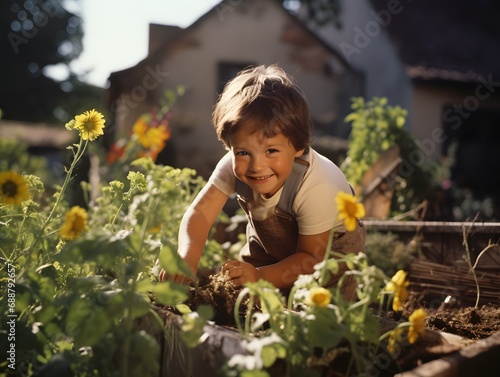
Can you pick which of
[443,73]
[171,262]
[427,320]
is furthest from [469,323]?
[443,73]

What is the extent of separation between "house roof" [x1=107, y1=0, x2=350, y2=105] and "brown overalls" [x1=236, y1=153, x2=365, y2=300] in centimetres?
884

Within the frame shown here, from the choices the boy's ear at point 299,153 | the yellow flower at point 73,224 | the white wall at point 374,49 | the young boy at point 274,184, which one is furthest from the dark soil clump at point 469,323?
the white wall at point 374,49

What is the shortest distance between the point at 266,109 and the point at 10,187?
3.40ft

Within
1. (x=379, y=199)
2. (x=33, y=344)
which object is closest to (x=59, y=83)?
(x=379, y=199)

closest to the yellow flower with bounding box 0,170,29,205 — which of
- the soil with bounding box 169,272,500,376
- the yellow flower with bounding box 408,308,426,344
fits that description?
the soil with bounding box 169,272,500,376

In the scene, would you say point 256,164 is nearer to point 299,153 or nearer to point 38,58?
point 299,153

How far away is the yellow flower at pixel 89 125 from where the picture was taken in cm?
163

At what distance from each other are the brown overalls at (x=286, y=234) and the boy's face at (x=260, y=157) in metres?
0.15

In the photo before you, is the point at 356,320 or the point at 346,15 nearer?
the point at 356,320

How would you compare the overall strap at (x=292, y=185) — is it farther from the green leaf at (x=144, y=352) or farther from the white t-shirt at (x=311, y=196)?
the green leaf at (x=144, y=352)

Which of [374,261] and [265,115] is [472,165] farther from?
[265,115]

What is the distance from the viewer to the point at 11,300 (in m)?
1.29

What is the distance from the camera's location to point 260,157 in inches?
78.4

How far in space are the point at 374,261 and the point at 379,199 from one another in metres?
1.22
